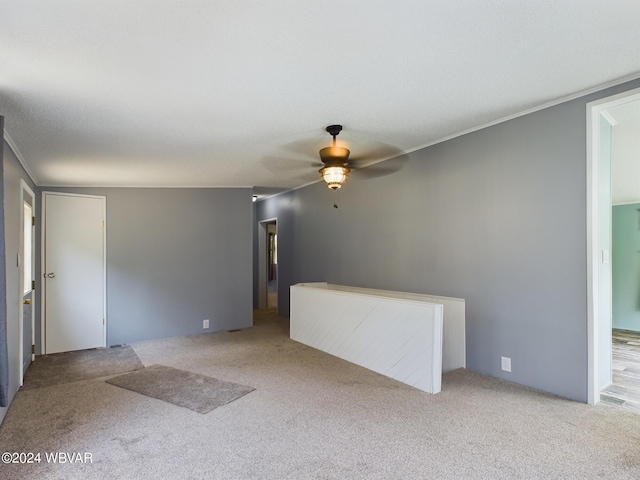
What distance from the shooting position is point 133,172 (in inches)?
187

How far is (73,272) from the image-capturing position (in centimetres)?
506

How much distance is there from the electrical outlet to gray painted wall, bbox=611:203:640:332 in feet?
12.6

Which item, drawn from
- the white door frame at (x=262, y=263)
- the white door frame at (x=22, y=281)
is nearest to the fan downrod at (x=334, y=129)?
the white door frame at (x=22, y=281)

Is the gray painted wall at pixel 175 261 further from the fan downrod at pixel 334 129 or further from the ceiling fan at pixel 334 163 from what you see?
the fan downrod at pixel 334 129

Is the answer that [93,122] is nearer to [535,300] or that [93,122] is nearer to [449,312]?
[449,312]

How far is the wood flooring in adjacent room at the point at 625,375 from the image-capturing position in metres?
2.93

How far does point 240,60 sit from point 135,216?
4.05 meters

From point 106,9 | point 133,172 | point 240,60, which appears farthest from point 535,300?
point 133,172

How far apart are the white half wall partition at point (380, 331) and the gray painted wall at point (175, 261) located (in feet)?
4.87

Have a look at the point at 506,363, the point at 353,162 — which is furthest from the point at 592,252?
the point at 353,162

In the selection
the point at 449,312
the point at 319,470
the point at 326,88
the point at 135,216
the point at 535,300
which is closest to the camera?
the point at 319,470

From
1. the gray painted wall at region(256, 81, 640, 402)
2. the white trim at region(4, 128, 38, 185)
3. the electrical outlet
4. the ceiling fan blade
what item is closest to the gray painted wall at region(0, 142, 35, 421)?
the white trim at region(4, 128, 38, 185)

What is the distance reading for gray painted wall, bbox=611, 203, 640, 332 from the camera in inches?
226

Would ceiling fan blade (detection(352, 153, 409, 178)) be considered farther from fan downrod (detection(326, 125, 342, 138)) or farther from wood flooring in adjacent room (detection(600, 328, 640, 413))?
wood flooring in adjacent room (detection(600, 328, 640, 413))
